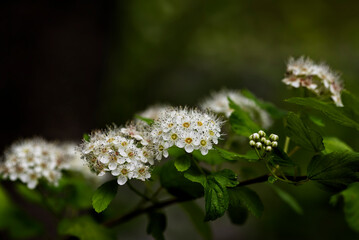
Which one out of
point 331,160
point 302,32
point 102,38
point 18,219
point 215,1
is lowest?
point 331,160

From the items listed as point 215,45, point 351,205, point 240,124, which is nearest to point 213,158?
point 240,124

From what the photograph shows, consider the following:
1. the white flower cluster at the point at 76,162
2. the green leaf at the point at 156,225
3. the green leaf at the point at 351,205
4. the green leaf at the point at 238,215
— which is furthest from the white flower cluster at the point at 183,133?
the white flower cluster at the point at 76,162

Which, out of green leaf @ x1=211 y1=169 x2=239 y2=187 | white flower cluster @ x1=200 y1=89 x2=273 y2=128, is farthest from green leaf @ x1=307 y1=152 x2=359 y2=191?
white flower cluster @ x1=200 y1=89 x2=273 y2=128

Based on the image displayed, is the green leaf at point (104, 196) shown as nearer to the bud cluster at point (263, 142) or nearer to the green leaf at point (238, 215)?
the bud cluster at point (263, 142)

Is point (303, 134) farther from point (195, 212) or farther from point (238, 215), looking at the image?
point (195, 212)

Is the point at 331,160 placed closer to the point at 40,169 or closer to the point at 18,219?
the point at 40,169

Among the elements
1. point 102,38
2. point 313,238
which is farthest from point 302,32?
point 102,38
